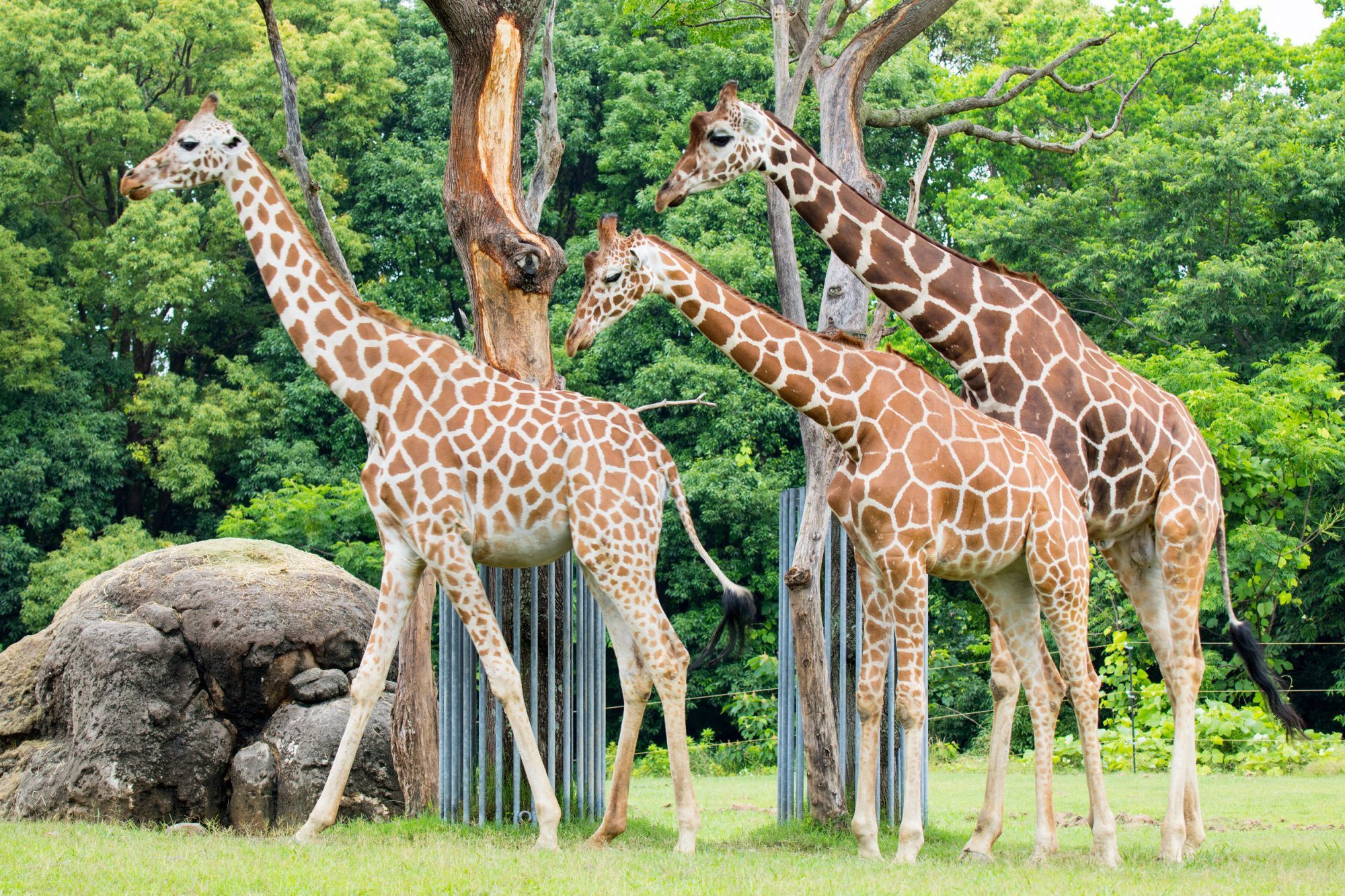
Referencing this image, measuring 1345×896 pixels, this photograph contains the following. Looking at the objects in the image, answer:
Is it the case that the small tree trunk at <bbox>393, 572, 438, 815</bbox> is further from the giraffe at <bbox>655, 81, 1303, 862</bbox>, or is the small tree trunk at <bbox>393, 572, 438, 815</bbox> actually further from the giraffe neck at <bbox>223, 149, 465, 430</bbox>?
the giraffe at <bbox>655, 81, 1303, 862</bbox>

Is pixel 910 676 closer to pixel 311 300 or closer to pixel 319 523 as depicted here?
pixel 311 300

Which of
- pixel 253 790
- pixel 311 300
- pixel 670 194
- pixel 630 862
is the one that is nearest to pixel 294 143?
pixel 311 300

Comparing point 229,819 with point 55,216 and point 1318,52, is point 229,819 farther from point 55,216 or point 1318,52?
point 1318,52

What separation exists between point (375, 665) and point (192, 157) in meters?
3.52

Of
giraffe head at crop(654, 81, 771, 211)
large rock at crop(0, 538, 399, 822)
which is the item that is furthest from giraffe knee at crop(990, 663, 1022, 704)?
large rock at crop(0, 538, 399, 822)

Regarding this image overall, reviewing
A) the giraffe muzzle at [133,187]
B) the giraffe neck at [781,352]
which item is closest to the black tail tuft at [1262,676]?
the giraffe neck at [781,352]

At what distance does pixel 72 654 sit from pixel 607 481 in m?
4.84

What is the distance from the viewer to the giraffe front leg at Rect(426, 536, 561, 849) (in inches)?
302

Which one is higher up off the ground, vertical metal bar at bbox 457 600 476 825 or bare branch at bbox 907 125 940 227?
bare branch at bbox 907 125 940 227

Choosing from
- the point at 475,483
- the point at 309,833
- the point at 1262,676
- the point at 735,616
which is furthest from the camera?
the point at 735,616

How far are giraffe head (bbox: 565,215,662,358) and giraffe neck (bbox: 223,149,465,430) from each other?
913mm

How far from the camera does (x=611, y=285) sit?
7.98 meters

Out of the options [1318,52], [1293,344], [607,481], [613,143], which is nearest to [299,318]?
[607,481]

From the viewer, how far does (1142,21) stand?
101 feet
